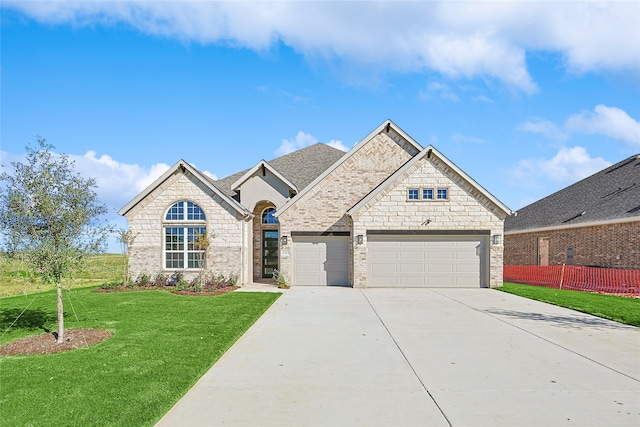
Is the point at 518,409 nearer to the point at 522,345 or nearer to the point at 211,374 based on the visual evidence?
the point at 522,345

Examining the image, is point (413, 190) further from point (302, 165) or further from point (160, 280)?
point (160, 280)

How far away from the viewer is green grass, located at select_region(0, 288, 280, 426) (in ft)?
15.8

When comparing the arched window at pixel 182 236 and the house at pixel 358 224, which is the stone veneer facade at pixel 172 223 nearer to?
the house at pixel 358 224

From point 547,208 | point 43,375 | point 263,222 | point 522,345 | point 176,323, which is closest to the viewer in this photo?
point 43,375

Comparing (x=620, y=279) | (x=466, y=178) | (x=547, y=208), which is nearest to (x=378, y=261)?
(x=466, y=178)

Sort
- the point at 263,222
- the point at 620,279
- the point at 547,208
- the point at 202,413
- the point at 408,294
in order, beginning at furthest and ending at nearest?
the point at 547,208
the point at 263,222
the point at 620,279
the point at 408,294
the point at 202,413

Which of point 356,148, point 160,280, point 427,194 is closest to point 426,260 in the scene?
point 427,194

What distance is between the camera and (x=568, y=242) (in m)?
22.6

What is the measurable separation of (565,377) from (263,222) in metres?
17.4

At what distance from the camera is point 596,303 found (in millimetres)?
13969

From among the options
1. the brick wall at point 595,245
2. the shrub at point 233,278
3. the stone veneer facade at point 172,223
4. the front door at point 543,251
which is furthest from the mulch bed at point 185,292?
the front door at point 543,251

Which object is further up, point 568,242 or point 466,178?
point 466,178

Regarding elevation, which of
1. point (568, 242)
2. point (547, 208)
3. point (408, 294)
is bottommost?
point (408, 294)

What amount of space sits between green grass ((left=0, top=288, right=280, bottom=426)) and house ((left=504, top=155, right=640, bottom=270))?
56.7 ft
